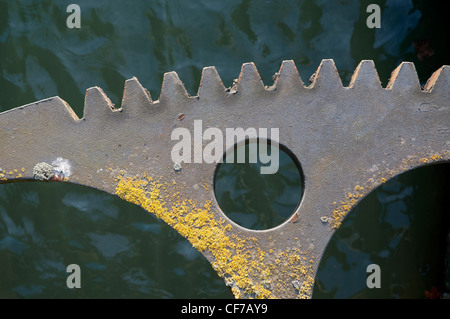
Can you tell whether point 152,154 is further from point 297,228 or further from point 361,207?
point 361,207

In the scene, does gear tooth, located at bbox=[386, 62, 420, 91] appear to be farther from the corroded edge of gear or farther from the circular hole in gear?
the circular hole in gear

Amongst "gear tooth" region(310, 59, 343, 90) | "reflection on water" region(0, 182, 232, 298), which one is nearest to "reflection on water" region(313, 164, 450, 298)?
"reflection on water" region(0, 182, 232, 298)

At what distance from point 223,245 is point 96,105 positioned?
1716 millimetres

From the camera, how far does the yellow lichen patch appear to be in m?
3.79

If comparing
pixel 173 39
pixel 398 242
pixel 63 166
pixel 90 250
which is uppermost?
pixel 173 39

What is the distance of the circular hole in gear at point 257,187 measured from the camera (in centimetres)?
561

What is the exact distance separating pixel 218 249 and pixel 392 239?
124 inches

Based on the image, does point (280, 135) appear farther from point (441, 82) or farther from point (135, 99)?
point (441, 82)

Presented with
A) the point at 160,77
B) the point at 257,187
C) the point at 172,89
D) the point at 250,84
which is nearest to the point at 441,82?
the point at 250,84

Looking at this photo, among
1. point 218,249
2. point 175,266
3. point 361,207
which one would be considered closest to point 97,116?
point 218,249

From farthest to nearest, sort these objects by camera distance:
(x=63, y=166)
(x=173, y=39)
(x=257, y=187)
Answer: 1. (x=257, y=187)
2. (x=173, y=39)
3. (x=63, y=166)

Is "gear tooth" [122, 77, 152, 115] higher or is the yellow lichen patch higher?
"gear tooth" [122, 77, 152, 115]

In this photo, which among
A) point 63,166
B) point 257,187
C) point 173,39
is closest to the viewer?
point 63,166

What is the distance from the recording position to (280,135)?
3.79m
